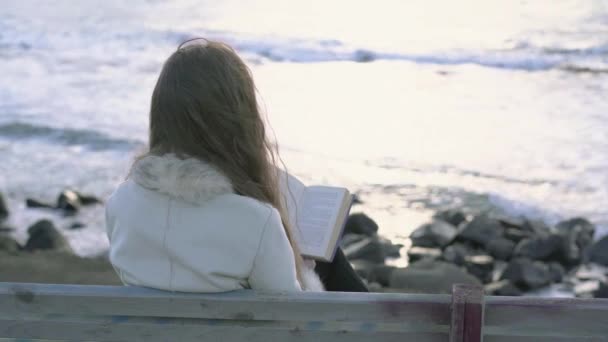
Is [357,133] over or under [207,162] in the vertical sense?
under

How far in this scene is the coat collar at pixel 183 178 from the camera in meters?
2.46

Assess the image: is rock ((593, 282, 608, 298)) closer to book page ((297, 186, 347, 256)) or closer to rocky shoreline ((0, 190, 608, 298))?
rocky shoreline ((0, 190, 608, 298))

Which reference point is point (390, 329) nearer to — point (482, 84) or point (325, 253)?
point (325, 253)

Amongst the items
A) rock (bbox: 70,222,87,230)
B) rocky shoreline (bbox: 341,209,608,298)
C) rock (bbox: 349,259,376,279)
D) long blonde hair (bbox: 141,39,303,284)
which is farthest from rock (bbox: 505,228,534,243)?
long blonde hair (bbox: 141,39,303,284)

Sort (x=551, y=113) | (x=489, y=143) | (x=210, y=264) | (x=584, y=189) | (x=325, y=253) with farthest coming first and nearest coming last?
(x=551, y=113)
(x=489, y=143)
(x=584, y=189)
(x=325, y=253)
(x=210, y=264)

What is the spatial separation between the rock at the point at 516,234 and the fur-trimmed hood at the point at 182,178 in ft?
16.8

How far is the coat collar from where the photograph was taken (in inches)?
96.7

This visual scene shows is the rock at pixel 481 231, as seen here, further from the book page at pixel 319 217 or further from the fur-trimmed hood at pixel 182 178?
the fur-trimmed hood at pixel 182 178

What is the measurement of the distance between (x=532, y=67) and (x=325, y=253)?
41.7 ft

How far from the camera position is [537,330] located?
211 centimetres

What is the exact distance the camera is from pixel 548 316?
6.81 ft

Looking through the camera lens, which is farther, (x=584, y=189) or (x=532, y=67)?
(x=532, y=67)

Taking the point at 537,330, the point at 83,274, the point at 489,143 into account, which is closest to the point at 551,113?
the point at 489,143

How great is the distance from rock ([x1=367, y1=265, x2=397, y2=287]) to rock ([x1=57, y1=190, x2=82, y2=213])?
295 centimetres
